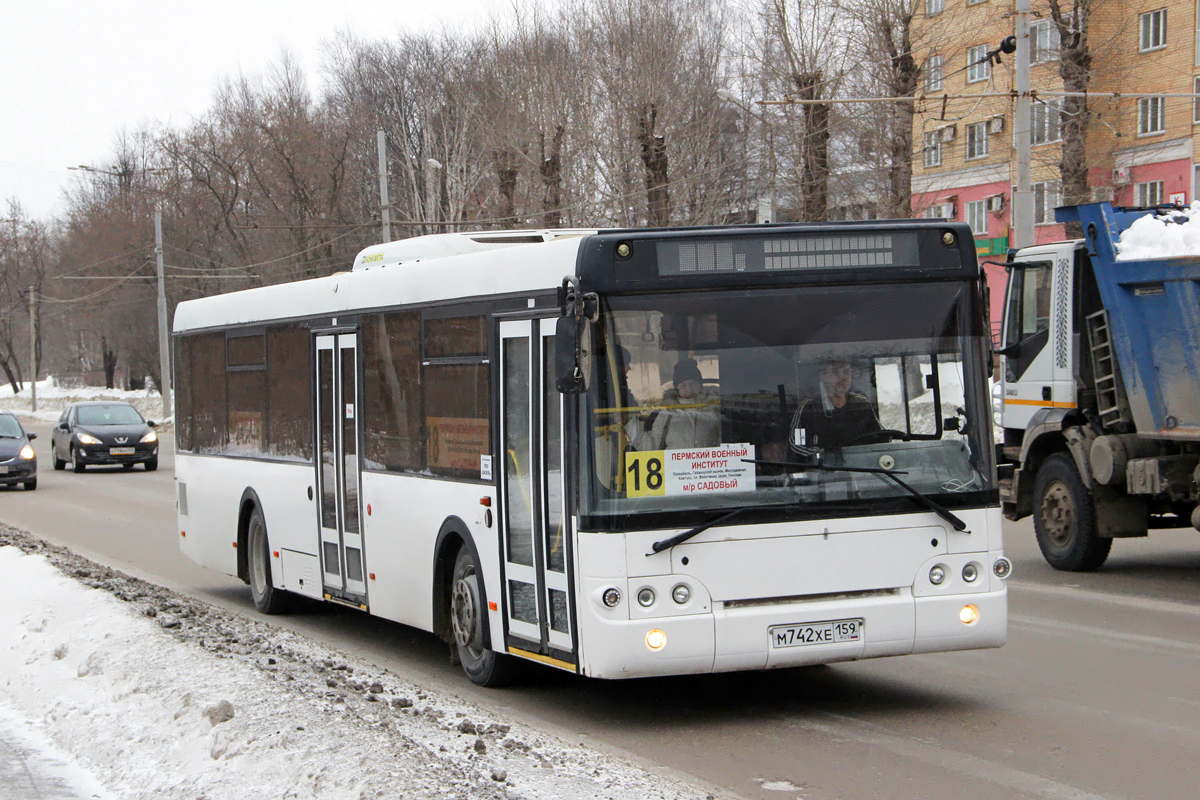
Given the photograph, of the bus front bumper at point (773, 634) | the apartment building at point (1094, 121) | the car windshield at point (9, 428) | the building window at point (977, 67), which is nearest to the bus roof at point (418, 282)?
the bus front bumper at point (773, 634)

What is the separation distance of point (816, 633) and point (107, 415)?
29.0 m

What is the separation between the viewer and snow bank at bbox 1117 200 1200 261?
37.6 ft

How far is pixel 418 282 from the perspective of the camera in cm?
912

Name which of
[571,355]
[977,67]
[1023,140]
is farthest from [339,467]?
[977,67]

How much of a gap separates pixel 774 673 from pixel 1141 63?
42295mm

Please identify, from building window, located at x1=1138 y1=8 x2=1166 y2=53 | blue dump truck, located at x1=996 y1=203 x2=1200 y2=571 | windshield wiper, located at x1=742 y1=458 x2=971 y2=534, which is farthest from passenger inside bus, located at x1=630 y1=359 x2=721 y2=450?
building window, located at x1=1138 y1=8 x2=1166 y2=53

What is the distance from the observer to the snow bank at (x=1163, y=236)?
451 inches

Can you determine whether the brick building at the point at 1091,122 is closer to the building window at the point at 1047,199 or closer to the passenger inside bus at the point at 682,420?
the building window at the point at 1047,199

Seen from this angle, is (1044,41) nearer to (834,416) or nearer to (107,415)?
(107,415)

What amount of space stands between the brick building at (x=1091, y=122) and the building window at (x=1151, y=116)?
0.10 ft

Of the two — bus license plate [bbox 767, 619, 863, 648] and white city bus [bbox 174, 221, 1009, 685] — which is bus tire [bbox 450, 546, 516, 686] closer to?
white city bus [bbox 174, 221, 1009, 685]

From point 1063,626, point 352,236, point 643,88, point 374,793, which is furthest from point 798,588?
point 352,236

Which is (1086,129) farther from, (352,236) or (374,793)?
(352,236)

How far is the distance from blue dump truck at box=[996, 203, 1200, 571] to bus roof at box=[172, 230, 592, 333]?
5.33 meters
